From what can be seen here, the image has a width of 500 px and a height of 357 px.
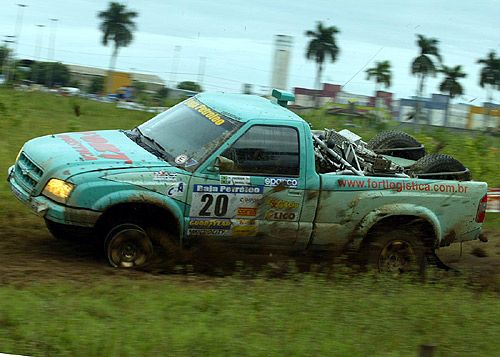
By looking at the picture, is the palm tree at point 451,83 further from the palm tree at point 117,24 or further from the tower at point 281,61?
the palm tree at point 117,24

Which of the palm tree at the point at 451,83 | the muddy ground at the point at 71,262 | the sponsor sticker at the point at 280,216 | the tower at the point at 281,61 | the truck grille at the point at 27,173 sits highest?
the palm tree at the point at 451,83

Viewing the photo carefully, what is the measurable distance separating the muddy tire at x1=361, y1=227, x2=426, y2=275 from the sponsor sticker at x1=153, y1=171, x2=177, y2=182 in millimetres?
2335

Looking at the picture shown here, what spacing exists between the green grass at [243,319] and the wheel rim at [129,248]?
44 centimetres

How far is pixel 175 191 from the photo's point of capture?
24.2 ft

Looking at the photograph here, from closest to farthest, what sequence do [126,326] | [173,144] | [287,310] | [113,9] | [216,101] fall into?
[126,326], [287,310], [173,144], [216,101], [113,9]

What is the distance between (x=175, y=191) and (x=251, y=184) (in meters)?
0.78

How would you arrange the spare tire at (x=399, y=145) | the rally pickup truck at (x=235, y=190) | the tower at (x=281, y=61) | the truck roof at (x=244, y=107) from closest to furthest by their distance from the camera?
1. the rally pickup truck at (x=235, y=190)
2. the truck roof at (x=244, y=107)
3. the spare tire at (x=399, y=145)
4. the tower at (x=281, y=61)

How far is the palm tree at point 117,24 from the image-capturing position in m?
73.6

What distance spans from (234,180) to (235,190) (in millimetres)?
100

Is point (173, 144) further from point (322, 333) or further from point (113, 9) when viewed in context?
point (113, 9)

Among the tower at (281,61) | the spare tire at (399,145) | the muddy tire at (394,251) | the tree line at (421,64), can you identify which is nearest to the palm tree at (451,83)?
the tree line at (421,64)

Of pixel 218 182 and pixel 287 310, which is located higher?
pixel 218 182

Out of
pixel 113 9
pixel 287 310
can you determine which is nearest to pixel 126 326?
pixel 287 310

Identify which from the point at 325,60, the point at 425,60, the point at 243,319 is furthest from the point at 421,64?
the point at 243,319
